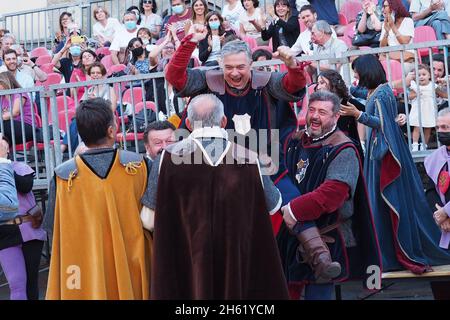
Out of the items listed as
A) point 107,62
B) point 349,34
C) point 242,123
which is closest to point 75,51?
point 107,62

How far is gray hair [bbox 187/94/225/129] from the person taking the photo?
572 cm

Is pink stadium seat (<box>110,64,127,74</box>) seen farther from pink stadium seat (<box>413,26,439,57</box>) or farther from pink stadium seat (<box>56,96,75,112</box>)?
pink stadium seat (<box>413,26,439,57</box>)

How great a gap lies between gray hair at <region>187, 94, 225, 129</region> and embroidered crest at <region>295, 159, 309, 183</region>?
1029 mm

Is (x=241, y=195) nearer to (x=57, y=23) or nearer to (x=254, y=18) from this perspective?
(x=254, y=18)

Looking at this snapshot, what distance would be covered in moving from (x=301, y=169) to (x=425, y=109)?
2.31 meters

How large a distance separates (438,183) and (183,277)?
272cm

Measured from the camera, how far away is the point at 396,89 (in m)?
8.94

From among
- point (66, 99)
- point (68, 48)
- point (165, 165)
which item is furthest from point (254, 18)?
point (165, 165)

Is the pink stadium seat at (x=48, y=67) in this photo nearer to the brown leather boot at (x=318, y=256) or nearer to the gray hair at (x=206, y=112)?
the brown leather boot at (x=318, y=256)

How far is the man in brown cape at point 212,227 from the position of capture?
18.2ft

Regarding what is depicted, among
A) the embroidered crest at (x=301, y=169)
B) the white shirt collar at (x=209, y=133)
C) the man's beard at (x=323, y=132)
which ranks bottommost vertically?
the embroidered crest at (x=301, y=169)

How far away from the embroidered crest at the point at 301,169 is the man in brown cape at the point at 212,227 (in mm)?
975

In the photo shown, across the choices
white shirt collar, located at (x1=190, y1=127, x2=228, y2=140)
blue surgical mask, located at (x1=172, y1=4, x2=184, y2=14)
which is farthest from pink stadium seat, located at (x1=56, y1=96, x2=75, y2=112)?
white shirt collar, located at (x1=190, y1=127, x2=228, y2=140)

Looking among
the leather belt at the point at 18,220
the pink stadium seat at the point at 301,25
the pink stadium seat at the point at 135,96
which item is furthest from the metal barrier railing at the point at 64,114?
the pink stadium seat at the point at 301,25
